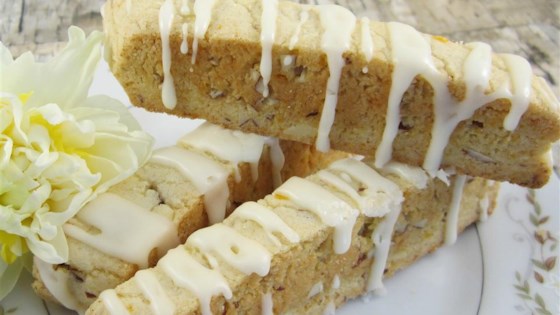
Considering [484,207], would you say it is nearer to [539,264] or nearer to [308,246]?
[539,264]

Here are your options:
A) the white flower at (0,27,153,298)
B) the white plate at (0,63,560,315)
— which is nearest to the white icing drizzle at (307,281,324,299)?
the white plate at (0,63,560,315)

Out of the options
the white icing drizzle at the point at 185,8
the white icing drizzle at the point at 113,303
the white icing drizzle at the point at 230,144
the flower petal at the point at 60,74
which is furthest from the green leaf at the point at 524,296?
the flower petal at the point at 60,74

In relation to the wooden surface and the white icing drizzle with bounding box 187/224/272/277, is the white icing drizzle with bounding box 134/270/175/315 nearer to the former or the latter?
the white icing drizzle with bounding box 187/224/272/277

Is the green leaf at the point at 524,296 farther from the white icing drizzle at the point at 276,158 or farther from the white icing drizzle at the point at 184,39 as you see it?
the white icing drizzle at the point at 184,39

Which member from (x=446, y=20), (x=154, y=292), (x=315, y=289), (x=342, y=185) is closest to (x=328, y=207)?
(x=342, y=185)

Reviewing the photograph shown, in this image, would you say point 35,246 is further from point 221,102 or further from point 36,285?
point 221,102

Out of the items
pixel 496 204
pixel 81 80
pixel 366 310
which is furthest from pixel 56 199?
pixel 496 204
